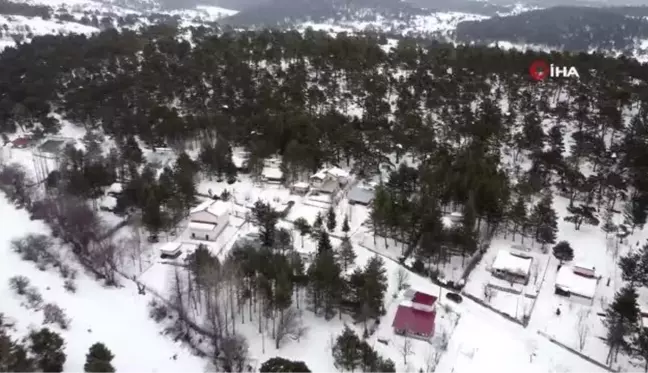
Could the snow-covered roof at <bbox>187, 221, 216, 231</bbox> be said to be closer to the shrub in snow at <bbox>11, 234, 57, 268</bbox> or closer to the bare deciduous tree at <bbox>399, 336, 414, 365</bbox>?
the shrub in snow at <bbox>11, 234, 57, 268</bbox>

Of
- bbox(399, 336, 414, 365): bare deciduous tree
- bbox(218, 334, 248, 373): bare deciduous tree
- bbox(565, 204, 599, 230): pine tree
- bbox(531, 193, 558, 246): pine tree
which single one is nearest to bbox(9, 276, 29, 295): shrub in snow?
bbox(218, 334, 248, 373): bare deciduous tree

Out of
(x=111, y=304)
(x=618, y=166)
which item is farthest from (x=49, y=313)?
(x=618, y=166)

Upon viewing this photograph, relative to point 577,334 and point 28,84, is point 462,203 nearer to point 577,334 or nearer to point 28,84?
point 577,334

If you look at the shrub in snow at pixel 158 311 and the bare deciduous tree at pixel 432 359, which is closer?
the bare deciduous tree at pixel 432 359

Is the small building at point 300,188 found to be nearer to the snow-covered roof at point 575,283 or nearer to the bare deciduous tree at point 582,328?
the snow-covered roof at point 575,283

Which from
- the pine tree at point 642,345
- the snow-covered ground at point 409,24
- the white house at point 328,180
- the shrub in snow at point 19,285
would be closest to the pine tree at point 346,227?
the white house at point 328,180

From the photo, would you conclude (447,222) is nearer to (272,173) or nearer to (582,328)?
(582,328)
